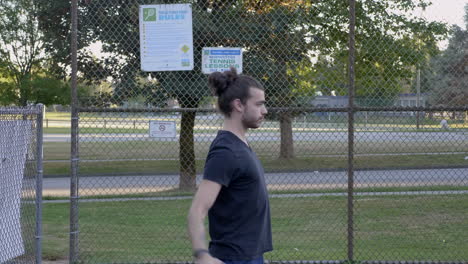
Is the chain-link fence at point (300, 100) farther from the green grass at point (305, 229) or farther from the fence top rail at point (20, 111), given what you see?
the fence top rail at point (20, 111)

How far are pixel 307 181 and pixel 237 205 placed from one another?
10.9m

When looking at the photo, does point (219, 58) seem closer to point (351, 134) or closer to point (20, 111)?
point (351, 134)

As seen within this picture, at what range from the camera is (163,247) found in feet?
25.7

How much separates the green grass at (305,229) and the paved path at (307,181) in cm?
Answer: 174

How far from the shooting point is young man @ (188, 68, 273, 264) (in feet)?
10.8

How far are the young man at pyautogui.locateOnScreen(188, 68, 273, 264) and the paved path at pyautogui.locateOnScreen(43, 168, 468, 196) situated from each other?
9.50 meters

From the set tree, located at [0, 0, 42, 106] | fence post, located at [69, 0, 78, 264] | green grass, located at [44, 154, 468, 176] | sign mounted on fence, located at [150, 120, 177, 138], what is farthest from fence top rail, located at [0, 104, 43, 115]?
tree, located at [0, 0, 42, 106]

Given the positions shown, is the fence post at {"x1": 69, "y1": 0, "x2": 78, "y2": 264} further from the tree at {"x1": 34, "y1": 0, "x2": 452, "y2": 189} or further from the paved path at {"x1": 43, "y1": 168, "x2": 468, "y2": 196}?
the paved path at {"x1": 43, "y1": 168, "x2": 468, "y2": 196}

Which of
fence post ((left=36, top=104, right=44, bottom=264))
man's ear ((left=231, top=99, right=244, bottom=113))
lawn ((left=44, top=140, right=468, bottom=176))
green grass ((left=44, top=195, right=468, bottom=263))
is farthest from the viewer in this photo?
lawn ((left=44, top=140, right=468, bottom=176))

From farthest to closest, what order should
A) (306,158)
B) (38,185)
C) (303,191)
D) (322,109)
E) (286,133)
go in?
(306,158) < (303,191) < (286,133) < (322,109) < (38,185)

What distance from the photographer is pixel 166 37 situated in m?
6.98

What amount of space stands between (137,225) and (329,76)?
3.96 meters

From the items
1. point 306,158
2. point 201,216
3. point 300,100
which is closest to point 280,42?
point 300,100

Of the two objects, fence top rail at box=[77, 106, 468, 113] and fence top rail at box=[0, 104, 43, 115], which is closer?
fence top rail at box=[0, 104, 43, 115]
